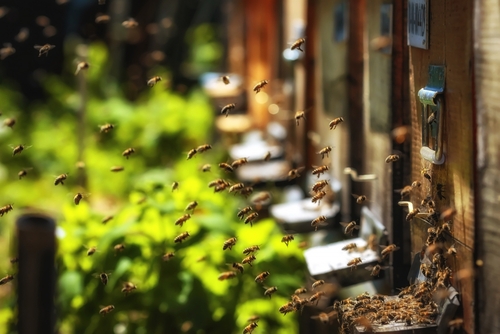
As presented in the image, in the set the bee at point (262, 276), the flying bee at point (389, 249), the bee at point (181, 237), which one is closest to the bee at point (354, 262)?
the flying bee at point (389, 249)

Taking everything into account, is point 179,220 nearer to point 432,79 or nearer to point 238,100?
point 432,79

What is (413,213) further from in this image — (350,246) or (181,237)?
(181,237)

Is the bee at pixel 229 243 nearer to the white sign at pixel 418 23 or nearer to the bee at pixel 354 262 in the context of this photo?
the bee at pixel 354 262

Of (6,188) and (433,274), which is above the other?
(433,274)

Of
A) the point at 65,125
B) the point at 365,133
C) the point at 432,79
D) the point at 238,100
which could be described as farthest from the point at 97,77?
the point at 432,79

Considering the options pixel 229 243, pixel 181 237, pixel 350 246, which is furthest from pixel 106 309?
pixel 350 246

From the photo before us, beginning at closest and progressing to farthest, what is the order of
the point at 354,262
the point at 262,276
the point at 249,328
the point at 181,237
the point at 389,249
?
the point at 389,249
the point at 354,262
the point at 249,328
the point at 262,276
the point at 181,237

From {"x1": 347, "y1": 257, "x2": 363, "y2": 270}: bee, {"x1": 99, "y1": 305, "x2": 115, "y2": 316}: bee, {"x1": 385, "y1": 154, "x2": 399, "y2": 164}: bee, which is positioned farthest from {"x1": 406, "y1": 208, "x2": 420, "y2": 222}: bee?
{"x1": 99, "y1": 305, "x2": 115, "y2": 316}: bee
